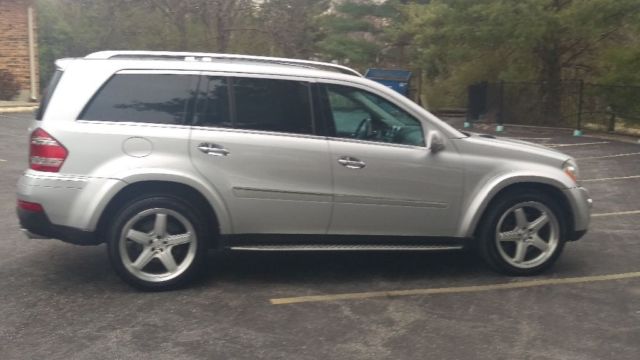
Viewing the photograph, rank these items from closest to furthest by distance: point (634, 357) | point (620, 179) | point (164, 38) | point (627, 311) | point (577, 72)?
point (634, 357) < point (627, 311) < point (620, 179) < point (577, 72) < point (164, 38)

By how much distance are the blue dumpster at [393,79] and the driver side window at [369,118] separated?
14.1 metres

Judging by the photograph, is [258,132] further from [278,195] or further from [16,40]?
[16,40]

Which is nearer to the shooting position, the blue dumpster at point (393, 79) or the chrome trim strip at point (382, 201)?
the chrome trim strip at point (382, 201)

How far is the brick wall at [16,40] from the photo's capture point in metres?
23.2

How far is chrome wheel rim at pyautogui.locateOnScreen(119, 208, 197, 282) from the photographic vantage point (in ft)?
16.4

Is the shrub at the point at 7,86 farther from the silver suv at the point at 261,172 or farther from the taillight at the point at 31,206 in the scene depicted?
the taillight at the point at 31,206

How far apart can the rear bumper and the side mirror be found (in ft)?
9.07

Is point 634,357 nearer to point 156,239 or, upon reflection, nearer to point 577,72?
point 156,239

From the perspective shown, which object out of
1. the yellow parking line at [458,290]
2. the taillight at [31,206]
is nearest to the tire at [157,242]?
the taillight at [31,206]

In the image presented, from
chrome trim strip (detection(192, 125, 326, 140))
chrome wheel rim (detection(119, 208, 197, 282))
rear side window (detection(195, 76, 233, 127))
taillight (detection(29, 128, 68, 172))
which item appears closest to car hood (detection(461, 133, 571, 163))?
chrome trim strip (detection(192, 125, 326, 140))

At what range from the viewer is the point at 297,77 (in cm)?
538

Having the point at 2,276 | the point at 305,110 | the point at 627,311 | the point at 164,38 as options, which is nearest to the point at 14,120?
the point at 164,38

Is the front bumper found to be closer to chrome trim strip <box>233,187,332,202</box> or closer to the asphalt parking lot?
the asphalt parking lot

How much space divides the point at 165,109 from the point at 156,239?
1.02 m
